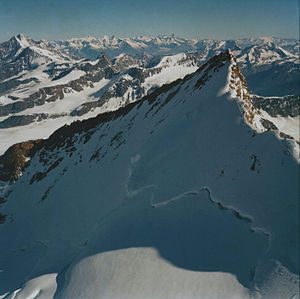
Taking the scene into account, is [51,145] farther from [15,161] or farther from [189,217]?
[189,217]

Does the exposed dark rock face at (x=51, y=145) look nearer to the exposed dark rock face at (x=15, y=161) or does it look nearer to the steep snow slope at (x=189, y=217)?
the exposed dark rock face at (x=15, y=161)

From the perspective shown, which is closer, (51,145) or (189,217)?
(189,217)

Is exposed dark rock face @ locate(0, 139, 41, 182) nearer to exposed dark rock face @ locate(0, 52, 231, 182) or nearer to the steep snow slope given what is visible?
exposed dark rock face @ locate(0, 52, 231, 182)

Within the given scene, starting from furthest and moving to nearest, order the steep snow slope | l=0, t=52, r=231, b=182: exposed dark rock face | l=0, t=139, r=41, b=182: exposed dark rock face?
l=0, t=139, r=41, b=182: exposed dark rock face, l=0, t=52, r=231, b=182: exposed dark rock face, the steep snow slope

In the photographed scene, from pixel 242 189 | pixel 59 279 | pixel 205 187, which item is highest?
pixel 242 189

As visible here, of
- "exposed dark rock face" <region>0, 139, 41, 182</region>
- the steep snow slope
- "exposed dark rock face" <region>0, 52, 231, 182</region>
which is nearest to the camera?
the steep snow slope

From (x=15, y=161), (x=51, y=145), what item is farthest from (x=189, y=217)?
(x=15, y=161)

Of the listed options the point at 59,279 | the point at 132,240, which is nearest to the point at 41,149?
the point at 59,279

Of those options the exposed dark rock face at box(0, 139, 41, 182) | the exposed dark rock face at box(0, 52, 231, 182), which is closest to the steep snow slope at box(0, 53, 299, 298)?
the exposed dark rock face at box(0, 52, 231, 182)

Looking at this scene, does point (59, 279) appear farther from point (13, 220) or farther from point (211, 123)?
point (13, 220)
